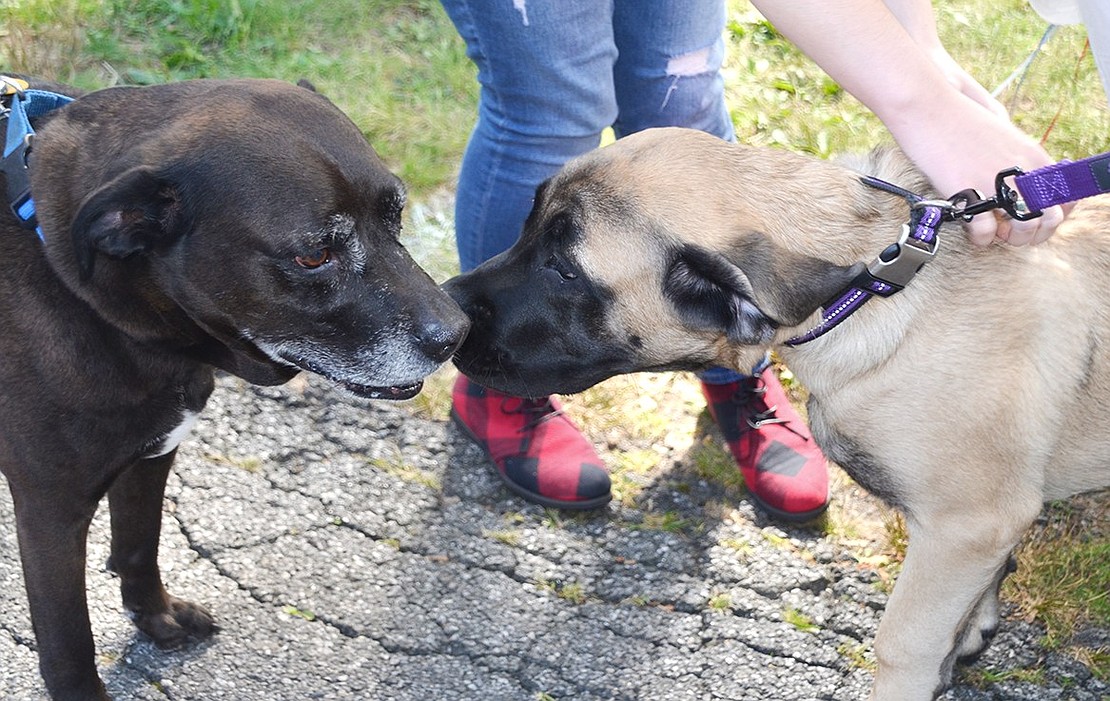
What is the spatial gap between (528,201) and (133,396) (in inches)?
57.8

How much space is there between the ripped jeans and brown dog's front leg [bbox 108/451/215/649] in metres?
1.38

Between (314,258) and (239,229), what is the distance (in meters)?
0.20

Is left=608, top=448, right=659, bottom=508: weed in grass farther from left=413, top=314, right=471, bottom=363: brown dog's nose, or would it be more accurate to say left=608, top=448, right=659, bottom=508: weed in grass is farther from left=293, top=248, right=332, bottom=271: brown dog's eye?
left=293, top=248, right=332, bottom=271: brown dog's eye

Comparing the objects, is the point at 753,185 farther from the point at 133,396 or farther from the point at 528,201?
the point at 133,396

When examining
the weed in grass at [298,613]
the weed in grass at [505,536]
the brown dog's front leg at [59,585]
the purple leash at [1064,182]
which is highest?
the purple leash at [1064,182]

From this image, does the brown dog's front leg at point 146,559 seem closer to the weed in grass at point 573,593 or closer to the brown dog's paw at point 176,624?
the brown dog's paw at point 176,624

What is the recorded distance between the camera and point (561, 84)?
341 cm

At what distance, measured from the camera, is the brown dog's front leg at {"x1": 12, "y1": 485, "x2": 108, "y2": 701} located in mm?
2926

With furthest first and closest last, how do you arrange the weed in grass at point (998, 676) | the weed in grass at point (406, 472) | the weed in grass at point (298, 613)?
the weed in grass at point (406, 472)
the weed in grass at point (298, 613)
the weed in grass at point (998, 676)

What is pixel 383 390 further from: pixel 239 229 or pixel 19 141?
pixel 19 141

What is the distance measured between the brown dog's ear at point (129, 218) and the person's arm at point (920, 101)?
5.37 ft

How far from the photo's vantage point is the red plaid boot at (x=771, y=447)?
12.9 ft

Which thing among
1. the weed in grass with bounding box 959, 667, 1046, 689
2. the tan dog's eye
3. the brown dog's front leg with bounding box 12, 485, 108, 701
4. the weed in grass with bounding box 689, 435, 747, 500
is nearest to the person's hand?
the tan dog's eye

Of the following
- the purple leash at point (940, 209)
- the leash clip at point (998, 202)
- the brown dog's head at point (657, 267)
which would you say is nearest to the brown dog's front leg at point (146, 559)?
the brown dog's head at point (657, 267)
